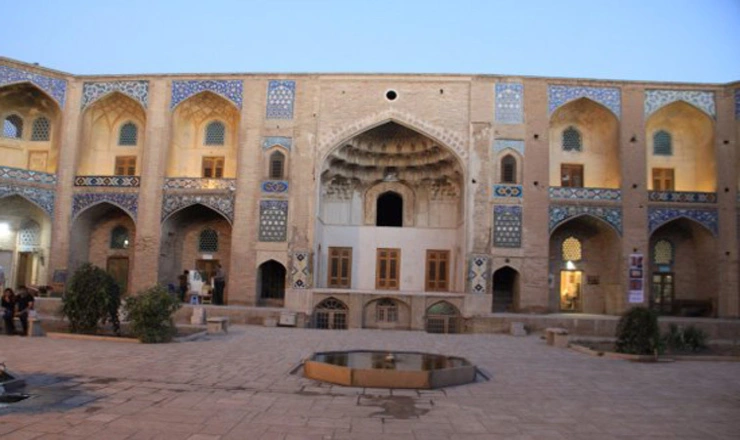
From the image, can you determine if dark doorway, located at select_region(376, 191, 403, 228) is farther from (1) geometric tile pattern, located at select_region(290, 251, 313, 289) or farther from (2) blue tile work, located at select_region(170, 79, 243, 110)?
(2) blue tile work, located at select_region(170, 79, 243, 110)

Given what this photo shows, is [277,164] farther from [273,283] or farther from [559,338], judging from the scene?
[559,338]

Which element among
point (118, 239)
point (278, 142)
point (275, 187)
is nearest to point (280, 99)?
point (278, 142)

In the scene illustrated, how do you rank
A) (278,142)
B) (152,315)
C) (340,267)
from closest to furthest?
(152,315) → (278,142) → (340,267)

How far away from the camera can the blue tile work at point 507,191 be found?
62.1 feet

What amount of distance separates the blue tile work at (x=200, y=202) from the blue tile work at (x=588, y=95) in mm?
11188

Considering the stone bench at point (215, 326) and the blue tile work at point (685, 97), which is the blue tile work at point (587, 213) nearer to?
the blue tile work at point (685, 97)

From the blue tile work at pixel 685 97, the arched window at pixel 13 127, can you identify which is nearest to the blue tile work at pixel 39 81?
the arched window at pixel 13 127

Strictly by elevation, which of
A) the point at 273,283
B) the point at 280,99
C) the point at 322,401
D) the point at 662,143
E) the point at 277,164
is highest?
the point at 280,99

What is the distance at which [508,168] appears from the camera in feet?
63.0

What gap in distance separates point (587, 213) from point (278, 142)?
10.4 meters

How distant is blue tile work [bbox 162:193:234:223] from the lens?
19.5 meters

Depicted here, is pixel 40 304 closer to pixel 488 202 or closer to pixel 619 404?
pixel 488 202

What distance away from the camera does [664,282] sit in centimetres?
2028

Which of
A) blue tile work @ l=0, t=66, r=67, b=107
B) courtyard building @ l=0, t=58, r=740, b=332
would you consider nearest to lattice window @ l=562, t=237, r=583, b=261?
courtyard building @ l=0, t=58, r=740, b=332
